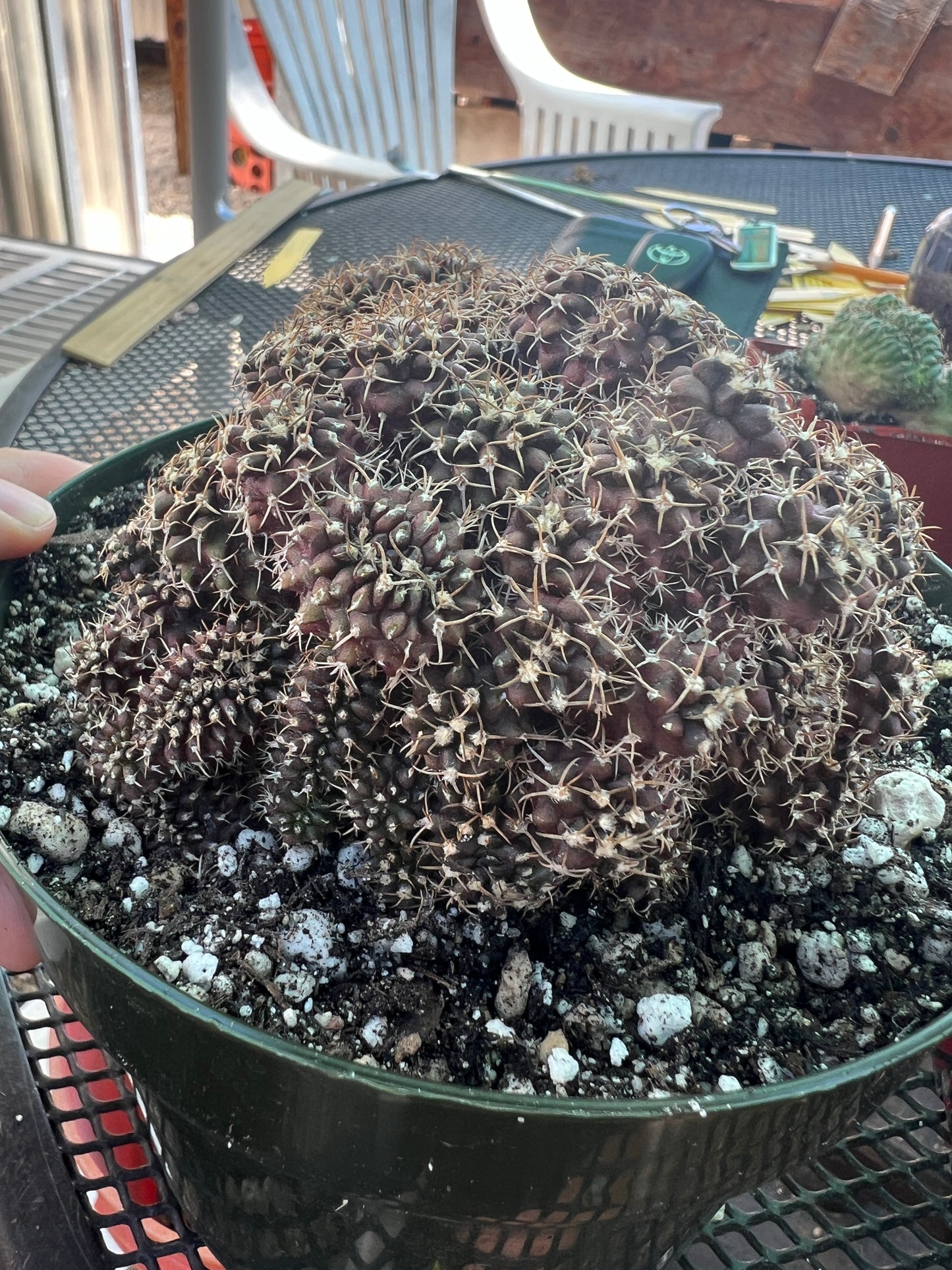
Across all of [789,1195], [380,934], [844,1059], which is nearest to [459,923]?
[380,934]

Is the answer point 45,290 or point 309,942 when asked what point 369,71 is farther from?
point 309,942

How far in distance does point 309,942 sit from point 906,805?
337mm

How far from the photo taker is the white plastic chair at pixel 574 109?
2.03 metres

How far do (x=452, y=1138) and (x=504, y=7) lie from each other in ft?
8.45

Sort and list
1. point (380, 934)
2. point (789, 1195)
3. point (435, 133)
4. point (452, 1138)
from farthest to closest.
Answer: point (435, 133)
point (789, 1195)
point (380, 934)
point (452, 1138)

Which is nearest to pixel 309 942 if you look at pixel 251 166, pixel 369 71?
pixel 369 71

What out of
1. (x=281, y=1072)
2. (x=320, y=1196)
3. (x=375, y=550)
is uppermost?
(x=375, y=550)

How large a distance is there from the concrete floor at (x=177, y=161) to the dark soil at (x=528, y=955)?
2.86 m

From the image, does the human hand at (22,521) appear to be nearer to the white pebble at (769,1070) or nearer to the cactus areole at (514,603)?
the cactus areole at (514,603)

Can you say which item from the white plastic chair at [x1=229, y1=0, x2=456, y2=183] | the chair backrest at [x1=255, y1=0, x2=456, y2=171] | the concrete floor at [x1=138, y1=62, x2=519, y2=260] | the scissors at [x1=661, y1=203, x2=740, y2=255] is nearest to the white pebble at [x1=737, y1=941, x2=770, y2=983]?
the scissors at [x1=661, y1=203, x2=740, y2=255]

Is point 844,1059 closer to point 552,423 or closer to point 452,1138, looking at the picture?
point 452,1138

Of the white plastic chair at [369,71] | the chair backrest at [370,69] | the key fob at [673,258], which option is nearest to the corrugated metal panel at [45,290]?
the key fob at [673,258]

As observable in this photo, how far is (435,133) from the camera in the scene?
2645 mm

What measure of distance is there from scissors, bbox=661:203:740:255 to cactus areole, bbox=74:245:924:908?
642 mm
